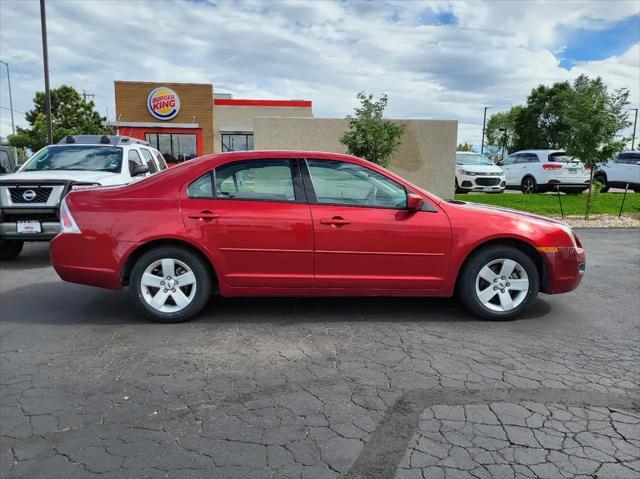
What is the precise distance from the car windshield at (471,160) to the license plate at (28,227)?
14752 millimetres

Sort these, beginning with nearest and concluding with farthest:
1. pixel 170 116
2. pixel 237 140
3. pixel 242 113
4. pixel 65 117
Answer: pixel 170 116 → pixel 237 140 → pixel 242 113 → pixel 65 117

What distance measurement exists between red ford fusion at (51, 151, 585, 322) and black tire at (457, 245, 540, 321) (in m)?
0.01

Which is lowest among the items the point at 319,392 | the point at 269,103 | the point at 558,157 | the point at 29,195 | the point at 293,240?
the point at 319,392

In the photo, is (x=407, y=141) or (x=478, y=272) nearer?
(x=478, y=272)

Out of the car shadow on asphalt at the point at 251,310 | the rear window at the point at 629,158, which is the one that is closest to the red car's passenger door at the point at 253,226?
the car shadow on asphalt at the point at 251,310

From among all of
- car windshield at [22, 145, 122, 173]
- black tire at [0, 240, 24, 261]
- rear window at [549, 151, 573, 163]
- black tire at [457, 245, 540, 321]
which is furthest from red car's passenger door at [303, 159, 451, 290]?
rear window at [549, 151, 573, 163]

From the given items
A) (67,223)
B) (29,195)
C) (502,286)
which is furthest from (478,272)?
(29,195)

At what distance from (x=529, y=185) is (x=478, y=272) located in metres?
15.3

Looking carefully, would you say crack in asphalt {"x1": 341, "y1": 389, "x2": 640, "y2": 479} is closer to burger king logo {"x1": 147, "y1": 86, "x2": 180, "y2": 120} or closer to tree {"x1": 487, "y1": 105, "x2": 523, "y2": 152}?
burger king logo {"x1": 147, "y1": 86, "x2": 180, "y2": 120}

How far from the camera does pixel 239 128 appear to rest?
36219mm

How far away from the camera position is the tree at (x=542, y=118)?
161ft

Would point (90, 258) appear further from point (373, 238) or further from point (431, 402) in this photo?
point (431, 402)

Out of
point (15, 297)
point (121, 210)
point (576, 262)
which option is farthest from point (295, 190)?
point (15, 297)

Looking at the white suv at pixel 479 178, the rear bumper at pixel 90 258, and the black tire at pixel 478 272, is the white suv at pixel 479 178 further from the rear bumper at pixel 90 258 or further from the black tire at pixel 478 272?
the rear bumper at pixel 90 258
